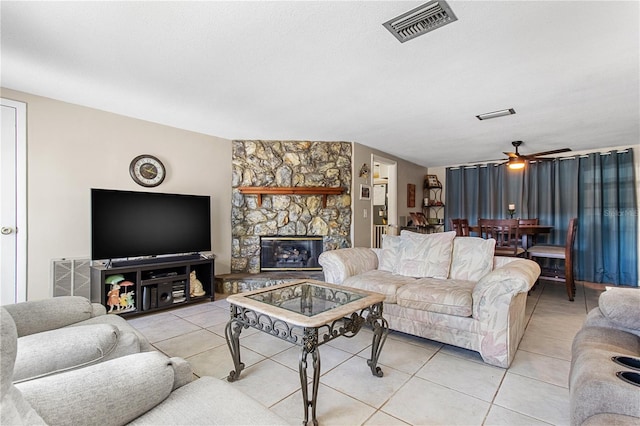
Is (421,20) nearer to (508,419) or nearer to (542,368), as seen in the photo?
(508,419)

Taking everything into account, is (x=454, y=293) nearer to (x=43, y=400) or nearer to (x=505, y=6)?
(x=505, y=6)

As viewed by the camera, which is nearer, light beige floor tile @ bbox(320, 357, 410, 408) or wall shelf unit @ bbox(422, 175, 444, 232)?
light beige floor tile @ bbox(320, 357, 410, 408)

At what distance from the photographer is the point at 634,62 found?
2.22 metres

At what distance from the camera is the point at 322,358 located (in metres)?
2.31

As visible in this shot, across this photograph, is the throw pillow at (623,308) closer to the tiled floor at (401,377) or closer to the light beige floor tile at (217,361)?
the tiled floor at (401,377)

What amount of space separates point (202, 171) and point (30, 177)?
5.71ft

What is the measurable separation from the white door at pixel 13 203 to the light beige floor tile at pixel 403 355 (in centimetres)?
323

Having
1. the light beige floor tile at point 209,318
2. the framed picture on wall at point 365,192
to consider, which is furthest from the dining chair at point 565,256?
the light beige floor tile at point 209,318

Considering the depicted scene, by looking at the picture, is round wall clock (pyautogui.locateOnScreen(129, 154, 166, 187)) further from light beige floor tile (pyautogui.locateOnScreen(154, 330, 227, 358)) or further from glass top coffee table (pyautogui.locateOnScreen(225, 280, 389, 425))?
glass top coffee table (pyautogui.locateOnScreen(225, 280, 389, 425))

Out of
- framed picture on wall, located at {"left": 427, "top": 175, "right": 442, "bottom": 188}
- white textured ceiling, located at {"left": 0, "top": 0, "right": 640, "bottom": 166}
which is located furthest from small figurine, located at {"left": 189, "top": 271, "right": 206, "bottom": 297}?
framed picture on wall, located at {"left": 427, "top": 175, "right": 442, "bottom": 188}

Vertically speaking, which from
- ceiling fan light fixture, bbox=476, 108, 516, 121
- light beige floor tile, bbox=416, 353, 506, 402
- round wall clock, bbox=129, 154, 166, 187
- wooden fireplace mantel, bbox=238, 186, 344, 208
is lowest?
light beige floor tile, bbox=416, 353, 506, 402

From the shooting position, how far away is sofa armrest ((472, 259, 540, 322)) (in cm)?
213

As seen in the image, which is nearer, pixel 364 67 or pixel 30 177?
pixel 364 67

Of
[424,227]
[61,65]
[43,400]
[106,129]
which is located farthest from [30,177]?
[424,227]
